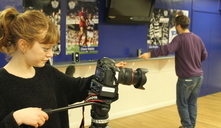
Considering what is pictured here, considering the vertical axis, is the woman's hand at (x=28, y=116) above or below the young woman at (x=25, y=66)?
below

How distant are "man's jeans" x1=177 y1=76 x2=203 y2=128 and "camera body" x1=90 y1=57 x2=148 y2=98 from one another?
187cm

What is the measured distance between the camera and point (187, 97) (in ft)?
11.0

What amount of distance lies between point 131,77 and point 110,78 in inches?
7.1

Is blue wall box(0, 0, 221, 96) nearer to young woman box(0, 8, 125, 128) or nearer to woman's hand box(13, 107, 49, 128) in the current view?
young woman box(0, 8, 125, 128)

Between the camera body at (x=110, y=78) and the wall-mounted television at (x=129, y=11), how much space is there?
219cm

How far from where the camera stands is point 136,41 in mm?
4195

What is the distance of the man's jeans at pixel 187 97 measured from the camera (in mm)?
3312

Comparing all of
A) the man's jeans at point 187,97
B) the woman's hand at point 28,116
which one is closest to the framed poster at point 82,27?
the man's jeans at point 187,97

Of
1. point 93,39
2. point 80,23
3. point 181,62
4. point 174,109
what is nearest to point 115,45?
point 93,39

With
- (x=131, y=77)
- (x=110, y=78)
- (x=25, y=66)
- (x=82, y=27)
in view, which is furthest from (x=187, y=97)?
(x=25, y=66)

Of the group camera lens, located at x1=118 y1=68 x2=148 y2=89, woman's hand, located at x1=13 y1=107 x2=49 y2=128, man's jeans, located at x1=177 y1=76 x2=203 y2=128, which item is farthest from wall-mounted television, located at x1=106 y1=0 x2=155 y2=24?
woman's hand, located at x1=13 y1=107 x2=49 y2=128

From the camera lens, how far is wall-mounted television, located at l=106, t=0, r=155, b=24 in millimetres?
3660

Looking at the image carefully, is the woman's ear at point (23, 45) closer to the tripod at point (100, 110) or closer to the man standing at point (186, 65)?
the tripod at point (100, 110)

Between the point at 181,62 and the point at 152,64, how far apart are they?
1.09 m
